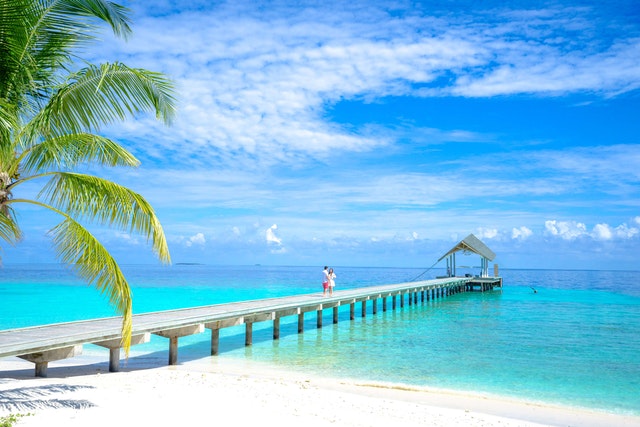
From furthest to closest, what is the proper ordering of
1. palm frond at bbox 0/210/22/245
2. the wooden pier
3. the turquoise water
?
the turquoise water
the wooden pier
palm frond at bbox 0/210/22/245

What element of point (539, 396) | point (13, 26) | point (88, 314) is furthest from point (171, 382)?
point (88, 314)

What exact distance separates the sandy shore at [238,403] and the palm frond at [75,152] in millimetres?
2807

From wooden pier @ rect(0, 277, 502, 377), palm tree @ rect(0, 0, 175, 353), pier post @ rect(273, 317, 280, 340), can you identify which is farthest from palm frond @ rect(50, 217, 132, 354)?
pier post @ rect(273, 317, 280, 340)

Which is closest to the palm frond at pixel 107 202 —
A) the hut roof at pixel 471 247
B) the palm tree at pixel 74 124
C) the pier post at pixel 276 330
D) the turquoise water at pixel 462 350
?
the palm tree at pixel 74 124

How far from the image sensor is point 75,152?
6.15 metres

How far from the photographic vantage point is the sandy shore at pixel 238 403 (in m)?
6.70

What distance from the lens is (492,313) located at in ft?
97.0

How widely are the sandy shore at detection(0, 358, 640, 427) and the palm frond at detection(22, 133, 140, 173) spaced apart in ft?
9.21

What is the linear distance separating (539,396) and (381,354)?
16.8ft

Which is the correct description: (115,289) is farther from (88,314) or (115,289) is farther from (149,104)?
(88,314)

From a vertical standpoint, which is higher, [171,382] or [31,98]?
[31,98]

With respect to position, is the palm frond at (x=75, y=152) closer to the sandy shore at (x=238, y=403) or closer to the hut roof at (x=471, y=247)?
the sandy shore at (x=238, y=403)

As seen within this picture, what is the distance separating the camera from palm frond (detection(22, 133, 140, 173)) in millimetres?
5895

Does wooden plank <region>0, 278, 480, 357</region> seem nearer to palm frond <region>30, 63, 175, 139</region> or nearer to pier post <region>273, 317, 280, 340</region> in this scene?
pier post <region>273, 317, 280, 340</region>
